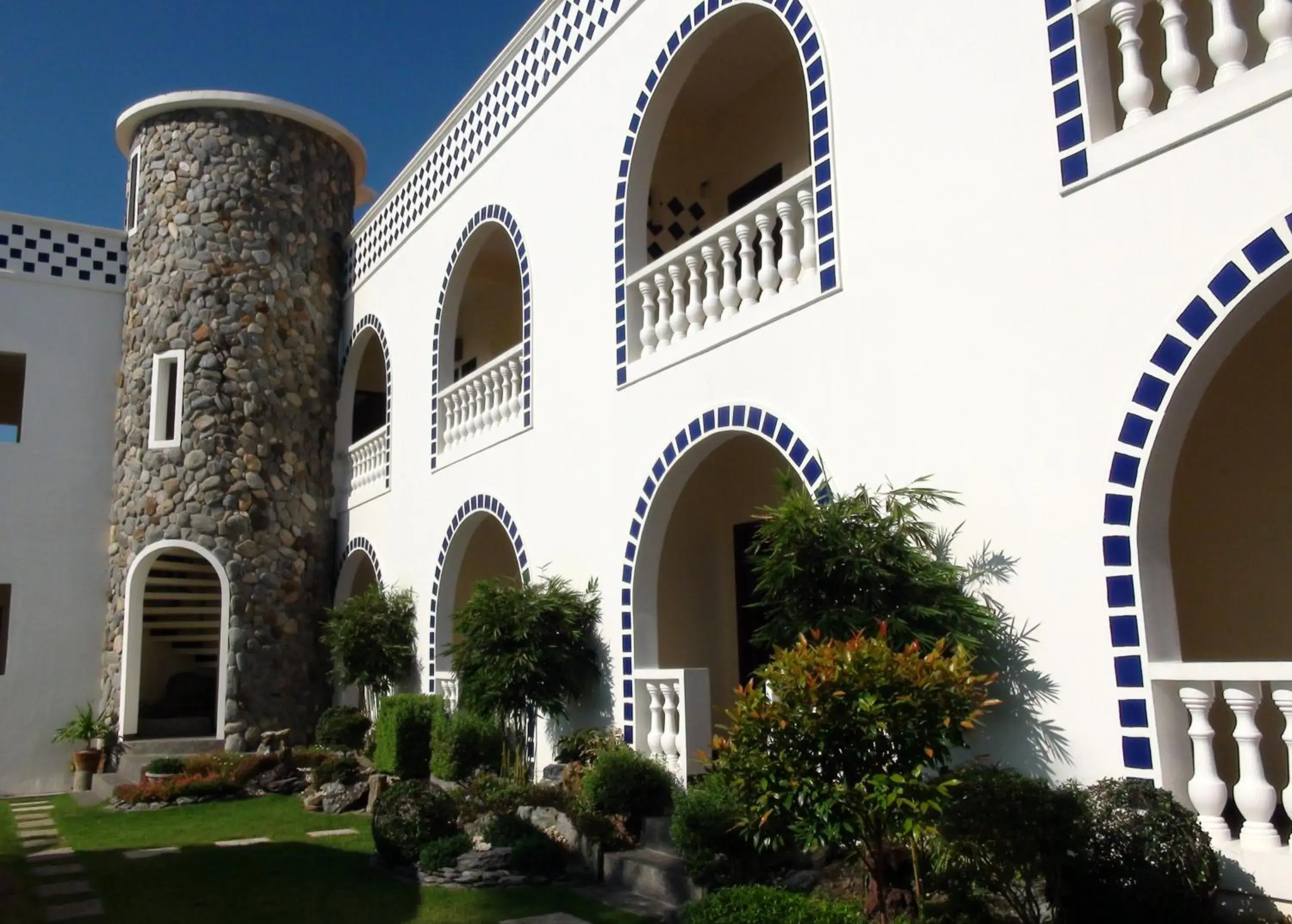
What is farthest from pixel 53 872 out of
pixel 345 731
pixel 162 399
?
pixel 162 399

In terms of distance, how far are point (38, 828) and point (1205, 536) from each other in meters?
10.1

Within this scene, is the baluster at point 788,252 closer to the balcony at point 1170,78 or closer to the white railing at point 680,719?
the balcony at point 1170,78

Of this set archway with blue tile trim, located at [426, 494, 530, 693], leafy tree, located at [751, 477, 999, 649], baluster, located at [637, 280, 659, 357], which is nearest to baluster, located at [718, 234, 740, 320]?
baluster, located at [637, 280, 659, 357]

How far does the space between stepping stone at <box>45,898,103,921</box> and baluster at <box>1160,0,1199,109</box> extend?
22.9ft

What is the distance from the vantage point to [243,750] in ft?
42.4

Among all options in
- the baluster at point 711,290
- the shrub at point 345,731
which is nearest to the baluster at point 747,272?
the baluster at point 711,290

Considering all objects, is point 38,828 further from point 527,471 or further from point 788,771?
point 788,771

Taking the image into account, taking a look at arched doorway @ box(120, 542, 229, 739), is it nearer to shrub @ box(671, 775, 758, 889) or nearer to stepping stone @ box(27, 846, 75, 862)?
stepping stone @ box(27, 846, 75, 862)

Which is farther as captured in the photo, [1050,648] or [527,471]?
[527,471]

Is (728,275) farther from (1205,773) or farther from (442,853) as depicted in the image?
(1205,773)

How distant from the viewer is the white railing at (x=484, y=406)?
33.2ft

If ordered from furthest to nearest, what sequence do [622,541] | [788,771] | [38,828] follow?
[38,828] → [622,541] → [788,771]

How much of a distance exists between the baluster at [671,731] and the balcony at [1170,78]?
416 centimetres

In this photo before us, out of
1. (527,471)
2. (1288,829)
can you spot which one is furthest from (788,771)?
(527,471)
